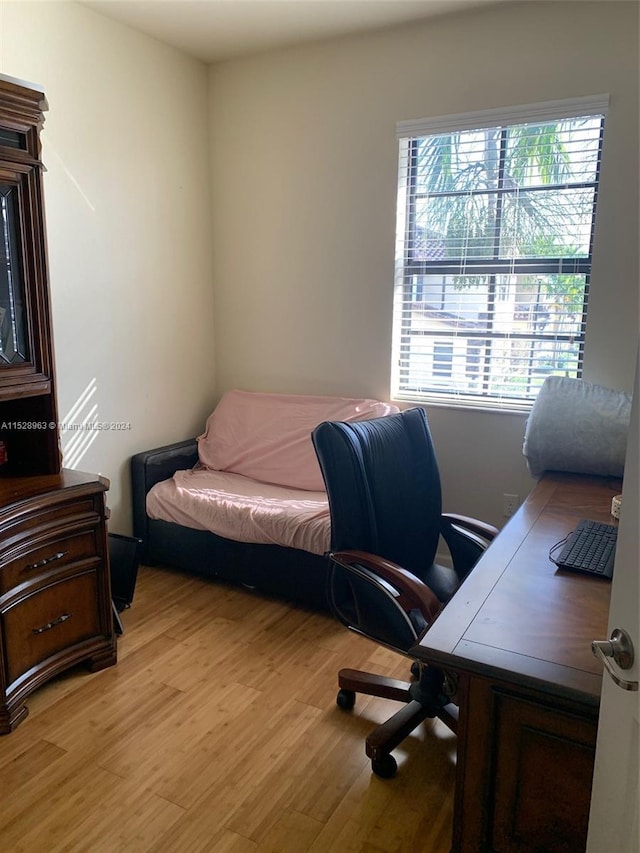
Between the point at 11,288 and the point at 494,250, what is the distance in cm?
215

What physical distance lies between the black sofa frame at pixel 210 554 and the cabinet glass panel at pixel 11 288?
1.20 m

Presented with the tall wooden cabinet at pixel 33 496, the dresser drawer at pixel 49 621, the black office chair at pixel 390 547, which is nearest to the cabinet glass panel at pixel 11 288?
the tall wooden cabinet at pixel 33 496

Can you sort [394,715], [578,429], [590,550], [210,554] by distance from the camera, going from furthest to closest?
[210,554]
[578,429]
[394,715]
[590,550]

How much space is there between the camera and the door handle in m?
0.89

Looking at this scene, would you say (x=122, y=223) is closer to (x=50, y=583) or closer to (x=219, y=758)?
(x=50, y=583)

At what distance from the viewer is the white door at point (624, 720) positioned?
0.89 meters

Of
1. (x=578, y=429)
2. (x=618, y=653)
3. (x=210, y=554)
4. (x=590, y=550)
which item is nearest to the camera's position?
(x=618, y=653)

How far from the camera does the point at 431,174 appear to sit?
10.2 feet

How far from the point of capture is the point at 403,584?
5.85 ft

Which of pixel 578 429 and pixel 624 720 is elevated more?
pixel 578 429

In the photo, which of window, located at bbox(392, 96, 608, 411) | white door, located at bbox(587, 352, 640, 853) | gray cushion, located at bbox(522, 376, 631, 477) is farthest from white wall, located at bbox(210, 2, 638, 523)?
white door, located at bbox(587, 352, 640, 853)

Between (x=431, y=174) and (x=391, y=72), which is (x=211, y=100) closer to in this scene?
(x=391, y=72)

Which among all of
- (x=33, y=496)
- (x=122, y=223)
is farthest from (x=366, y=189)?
(x=33, y=496)

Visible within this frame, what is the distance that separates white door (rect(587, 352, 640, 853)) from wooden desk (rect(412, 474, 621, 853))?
0.15 metres
